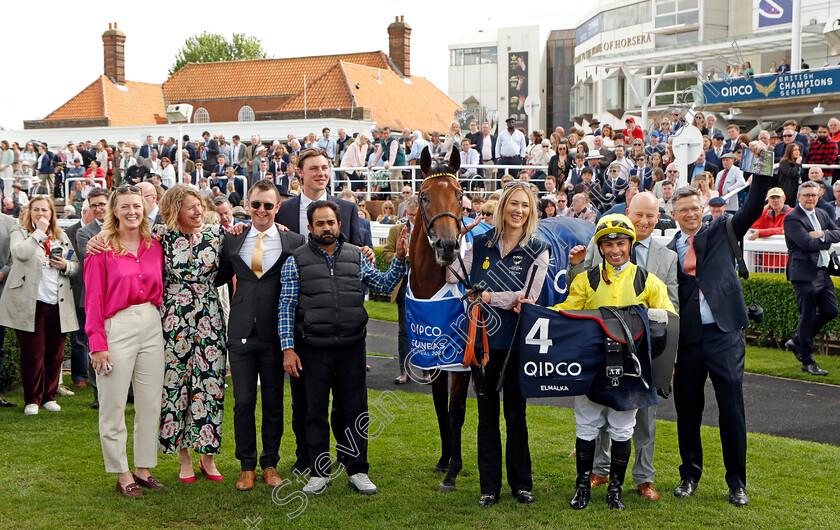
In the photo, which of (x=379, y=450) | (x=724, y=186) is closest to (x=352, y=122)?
(x=724, y=186)

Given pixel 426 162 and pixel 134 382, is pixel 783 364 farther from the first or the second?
pixel 134 382

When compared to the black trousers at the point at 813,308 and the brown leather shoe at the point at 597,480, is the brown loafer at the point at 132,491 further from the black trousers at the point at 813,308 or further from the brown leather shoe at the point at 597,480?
the black trousers at the point at 813,308

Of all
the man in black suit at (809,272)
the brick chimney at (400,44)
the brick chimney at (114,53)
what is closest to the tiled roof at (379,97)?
the brick chimney at (400,44)

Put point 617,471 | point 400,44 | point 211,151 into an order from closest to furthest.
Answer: point 617,471
point 211,151
point 400,44

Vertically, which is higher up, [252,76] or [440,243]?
[252,76]

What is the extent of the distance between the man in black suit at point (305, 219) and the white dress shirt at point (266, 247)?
36cm

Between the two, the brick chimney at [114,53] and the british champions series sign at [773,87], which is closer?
the british champions series sign at [773,87]

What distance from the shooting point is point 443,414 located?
588cm

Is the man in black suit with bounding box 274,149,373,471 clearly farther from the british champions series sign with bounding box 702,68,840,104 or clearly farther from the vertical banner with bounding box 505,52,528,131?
the vertical banner with bounding box 505,52,528,131

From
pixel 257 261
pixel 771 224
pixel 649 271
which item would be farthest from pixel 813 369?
pixel 257 261

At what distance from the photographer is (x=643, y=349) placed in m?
4.84

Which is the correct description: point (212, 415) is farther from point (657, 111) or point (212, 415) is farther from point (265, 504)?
point (657, 111)

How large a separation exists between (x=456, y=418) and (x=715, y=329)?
5.84ft

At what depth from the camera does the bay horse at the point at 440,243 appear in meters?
5.16
